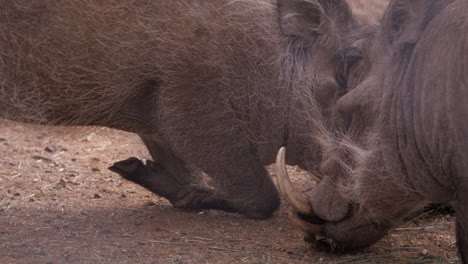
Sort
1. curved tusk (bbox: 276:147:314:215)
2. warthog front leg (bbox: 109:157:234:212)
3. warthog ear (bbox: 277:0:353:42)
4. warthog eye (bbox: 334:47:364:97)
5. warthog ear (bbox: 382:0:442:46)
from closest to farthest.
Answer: warthog ear (bbox: 382:0:442:46) → curved tusk (bbox: 276:147:314:215) → warthog eye (bbox: 334:47:364:97) → warthog ear (bbox: 277:0:353:42) → warthog front leg (bbox: 109:157:234:212)

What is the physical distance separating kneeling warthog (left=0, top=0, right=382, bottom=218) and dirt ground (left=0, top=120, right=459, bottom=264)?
0.27 metres

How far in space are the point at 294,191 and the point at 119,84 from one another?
1035 mm

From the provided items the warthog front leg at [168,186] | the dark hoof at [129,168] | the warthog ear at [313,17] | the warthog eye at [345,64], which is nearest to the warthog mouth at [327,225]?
the warthog eye at [345,64]

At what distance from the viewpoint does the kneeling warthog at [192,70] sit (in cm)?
334

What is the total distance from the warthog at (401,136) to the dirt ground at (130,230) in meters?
0.20

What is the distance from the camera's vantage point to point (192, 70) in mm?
3385

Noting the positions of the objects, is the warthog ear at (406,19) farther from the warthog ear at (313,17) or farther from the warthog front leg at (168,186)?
the warthog front leg at (168,186)

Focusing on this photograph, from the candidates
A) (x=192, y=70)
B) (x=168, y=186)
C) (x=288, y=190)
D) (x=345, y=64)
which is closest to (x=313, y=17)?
(x=345, y=64)

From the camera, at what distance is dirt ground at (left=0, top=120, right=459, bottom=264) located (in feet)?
Result: 9.48

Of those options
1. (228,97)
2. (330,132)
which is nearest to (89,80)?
(228,97)

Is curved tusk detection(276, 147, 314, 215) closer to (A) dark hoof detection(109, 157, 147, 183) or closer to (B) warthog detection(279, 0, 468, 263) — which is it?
(B) warthog detection(279, 0, 468, 263)

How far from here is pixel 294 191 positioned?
9.08ft

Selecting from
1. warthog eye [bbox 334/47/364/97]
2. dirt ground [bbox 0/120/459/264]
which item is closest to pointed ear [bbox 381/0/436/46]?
warthog eye [bbox 334/47/364/97]

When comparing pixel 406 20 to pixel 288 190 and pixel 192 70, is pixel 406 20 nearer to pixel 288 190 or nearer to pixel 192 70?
pixel 288 190
